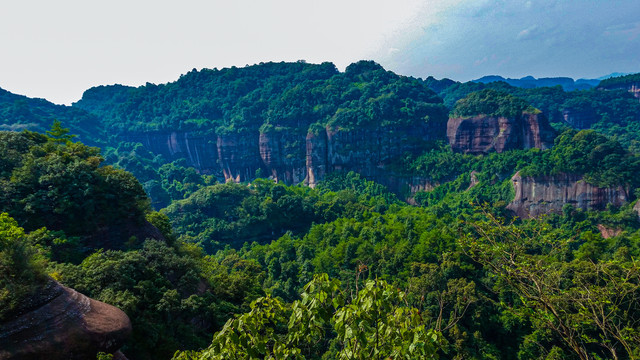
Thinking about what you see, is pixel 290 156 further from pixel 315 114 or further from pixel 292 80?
pixel 292 80

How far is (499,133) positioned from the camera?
175 ft

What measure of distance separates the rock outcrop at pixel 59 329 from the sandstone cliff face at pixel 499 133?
56.1 meters

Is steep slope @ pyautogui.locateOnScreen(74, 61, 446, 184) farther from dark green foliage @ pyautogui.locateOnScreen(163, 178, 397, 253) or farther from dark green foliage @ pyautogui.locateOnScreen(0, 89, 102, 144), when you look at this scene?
dark green foliage @ pyautogui.locateOnScreen(163, 178, 397, 253)

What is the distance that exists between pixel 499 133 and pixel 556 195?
15011 millimetres

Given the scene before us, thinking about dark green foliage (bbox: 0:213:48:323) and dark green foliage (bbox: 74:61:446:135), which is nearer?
dark green foliage (bbox: 0:213:48:323)

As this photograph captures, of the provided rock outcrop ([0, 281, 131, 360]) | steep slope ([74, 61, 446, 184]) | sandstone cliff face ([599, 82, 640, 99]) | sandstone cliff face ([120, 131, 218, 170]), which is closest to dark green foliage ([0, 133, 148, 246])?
rock outcrop ([0, 281, 131, 360])

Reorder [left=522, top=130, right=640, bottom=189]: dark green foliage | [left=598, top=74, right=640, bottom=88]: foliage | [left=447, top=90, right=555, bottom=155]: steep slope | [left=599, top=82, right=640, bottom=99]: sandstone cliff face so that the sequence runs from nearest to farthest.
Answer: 1. [left=522, top=130, right=640, bottom=189]: dark green foliage
2. [left=447, top=90, right=555, bottom=155]: steep slope
3. [left=599, top=82, right=640, bottom=99]: sandstone cliff face
4. [left=598, top=74, right=640, bottom=88]: foliage

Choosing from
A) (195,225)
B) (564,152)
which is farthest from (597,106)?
(195,225)

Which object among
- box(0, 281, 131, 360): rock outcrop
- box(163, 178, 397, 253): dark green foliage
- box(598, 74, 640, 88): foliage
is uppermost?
box(598, 74, 640, 88): foliage

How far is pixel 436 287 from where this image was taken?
22609 mm

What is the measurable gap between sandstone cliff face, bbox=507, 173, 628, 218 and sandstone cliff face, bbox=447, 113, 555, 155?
8.79 m

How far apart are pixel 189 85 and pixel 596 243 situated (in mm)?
94876

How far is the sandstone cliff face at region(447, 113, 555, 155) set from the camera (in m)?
50.0

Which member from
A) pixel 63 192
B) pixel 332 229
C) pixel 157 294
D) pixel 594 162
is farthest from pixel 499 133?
pixel 63 192
